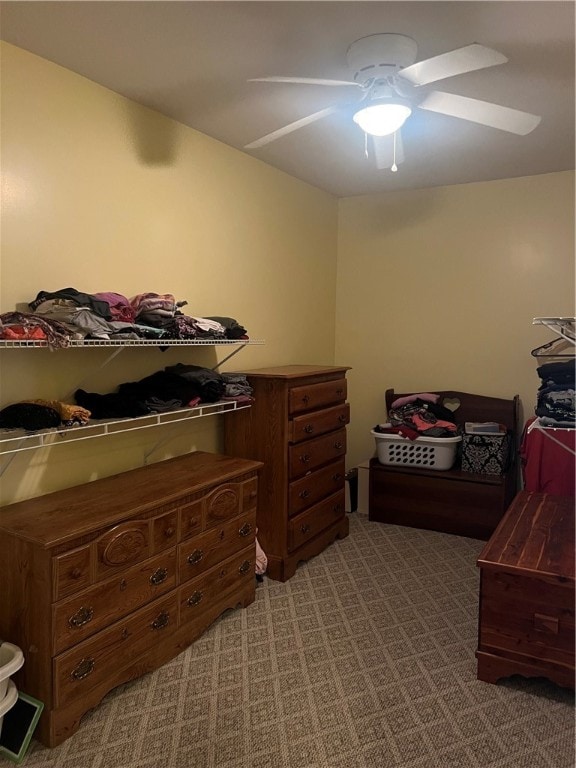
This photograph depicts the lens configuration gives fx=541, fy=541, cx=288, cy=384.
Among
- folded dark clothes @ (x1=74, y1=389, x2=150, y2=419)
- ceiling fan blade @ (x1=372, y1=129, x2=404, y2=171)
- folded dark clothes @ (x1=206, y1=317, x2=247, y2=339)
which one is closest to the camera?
folded dark clothes @ (x1=74, y1=389, x2=150, y2=419)

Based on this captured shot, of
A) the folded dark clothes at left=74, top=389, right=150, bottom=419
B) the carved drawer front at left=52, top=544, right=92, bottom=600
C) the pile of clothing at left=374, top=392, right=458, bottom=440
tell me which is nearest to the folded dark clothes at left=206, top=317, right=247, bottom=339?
the folded dark clothes at left=74, top=389, right=150, bottom=419

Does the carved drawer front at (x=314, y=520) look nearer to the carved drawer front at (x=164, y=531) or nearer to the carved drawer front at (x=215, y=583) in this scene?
the carved drawer front at (x=215, y=583)

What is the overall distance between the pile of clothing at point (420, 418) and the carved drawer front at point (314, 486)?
0.62 metres

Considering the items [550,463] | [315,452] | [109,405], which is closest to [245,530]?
[315,452]

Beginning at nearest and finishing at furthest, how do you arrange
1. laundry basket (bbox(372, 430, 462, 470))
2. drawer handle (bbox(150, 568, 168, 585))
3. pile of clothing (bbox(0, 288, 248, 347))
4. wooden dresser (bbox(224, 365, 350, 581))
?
pile of clothing (bbox(0, 288, 248, 347)), drawer handle (bbox(150, 568, 168, 585)), wooden dresser (bbox(224, 365, 350, 581)), laundry basket (bbox(372, 430, 462, 470))

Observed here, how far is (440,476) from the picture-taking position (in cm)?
379

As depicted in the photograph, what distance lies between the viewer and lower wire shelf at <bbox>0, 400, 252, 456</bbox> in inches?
77.8

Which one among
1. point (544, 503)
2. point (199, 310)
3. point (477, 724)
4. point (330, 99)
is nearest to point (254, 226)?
point (199, 310)

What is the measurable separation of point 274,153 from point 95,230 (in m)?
1.43

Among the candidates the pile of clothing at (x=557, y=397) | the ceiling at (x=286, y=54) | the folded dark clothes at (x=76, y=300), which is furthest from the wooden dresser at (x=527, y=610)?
the ceiling at (x=286, y=54)

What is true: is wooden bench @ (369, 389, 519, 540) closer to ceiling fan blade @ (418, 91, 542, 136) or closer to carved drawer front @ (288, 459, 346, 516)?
carved drawer front @ (288, 459, 346, 516)

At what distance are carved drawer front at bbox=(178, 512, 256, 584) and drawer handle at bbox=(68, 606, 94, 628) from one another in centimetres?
46

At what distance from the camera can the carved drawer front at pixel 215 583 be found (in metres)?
2.38

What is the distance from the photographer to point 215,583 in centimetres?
254
